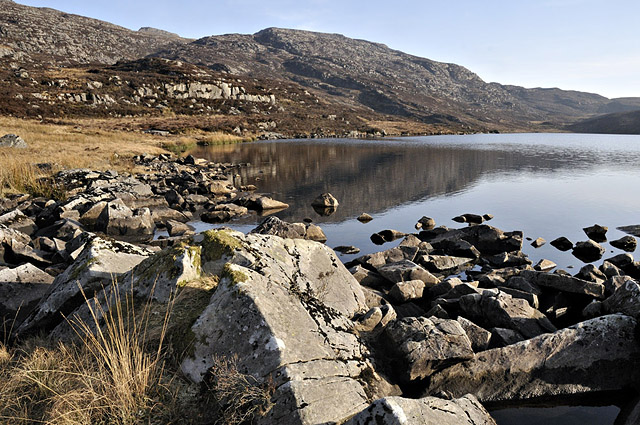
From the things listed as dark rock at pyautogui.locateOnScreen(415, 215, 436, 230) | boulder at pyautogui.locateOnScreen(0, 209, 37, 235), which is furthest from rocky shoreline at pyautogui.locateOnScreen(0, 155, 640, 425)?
dark rock at pyautogui.locateOnScreen(415, 215, 436, 230)

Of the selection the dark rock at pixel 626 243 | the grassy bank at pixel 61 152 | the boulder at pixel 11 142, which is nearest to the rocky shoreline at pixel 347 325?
the dark rock at pixel 626 243

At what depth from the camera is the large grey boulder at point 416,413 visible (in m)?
3.91

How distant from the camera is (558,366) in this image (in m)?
7.06

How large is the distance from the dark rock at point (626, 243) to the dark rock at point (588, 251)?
5.16ft

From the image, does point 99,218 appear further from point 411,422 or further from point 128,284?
point 411,422

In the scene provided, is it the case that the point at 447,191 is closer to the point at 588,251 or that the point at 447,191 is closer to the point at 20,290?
the point at 588,251

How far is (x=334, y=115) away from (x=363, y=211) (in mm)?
120679

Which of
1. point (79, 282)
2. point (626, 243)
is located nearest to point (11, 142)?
point (79, 282)

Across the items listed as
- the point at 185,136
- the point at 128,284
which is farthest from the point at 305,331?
the point at 185,136

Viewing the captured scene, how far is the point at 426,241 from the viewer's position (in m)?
18.8

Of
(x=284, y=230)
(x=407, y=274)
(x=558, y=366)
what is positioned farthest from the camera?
(x=284, y=230)

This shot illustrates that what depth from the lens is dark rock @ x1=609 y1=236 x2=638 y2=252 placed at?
18062 mm

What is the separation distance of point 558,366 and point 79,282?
9140 mm

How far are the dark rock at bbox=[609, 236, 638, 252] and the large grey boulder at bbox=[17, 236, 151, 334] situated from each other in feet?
71.5
